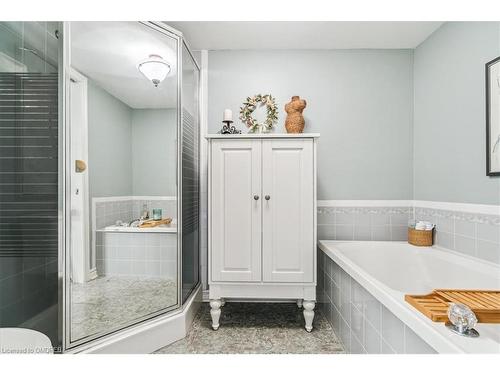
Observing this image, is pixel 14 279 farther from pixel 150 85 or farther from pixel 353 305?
pixel 353 305

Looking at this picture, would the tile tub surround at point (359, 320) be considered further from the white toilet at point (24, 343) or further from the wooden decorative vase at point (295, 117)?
the white toilet at point (24, 343)

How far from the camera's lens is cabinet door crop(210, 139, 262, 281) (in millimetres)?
1814

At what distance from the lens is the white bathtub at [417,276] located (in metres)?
0.81

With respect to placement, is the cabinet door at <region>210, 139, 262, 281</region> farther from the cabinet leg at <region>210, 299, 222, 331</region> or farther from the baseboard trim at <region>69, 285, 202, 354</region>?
the baseboard trim at <region>69, 285, 202, 354</region>

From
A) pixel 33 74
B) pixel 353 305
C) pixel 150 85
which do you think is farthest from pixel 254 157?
pixel 33 74

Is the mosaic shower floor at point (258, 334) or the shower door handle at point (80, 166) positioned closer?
the shower door handle at point (80, 166)

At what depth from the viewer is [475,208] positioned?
1.69 metres

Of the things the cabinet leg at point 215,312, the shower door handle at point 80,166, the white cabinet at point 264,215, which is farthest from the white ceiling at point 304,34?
the cabinet leg at point 215,312

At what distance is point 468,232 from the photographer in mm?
1752

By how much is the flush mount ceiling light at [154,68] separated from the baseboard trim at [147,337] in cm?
158

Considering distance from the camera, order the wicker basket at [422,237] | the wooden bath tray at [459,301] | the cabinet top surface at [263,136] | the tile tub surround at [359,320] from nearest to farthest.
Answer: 1. the wooden bath tray at [459,301]
2. the tile tub surround at [359,320]
3. the cabinet top surface at [263,136]
4. the wicker basket at [422,237]

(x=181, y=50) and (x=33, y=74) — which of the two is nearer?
(x=33, y=74)
